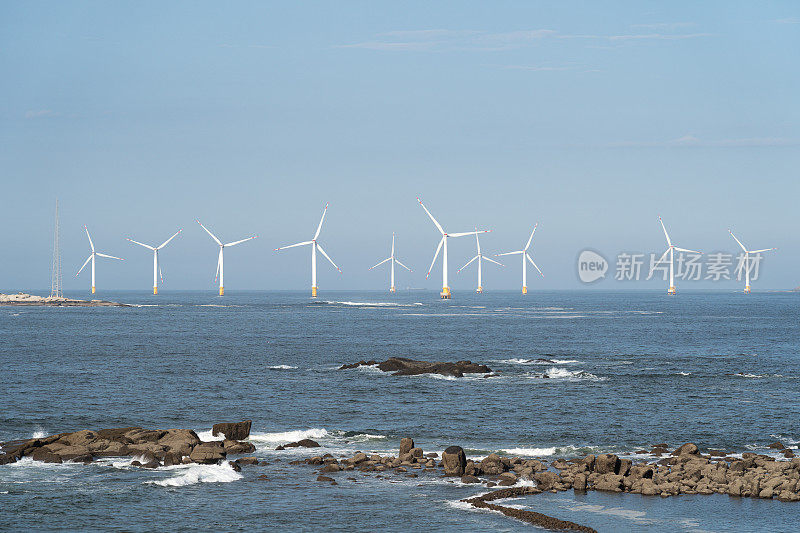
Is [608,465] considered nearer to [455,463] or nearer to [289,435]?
[455,463]

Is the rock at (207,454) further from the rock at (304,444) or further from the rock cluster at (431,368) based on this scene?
the rock cluster at (431,368)

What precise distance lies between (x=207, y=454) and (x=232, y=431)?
566 centimetres

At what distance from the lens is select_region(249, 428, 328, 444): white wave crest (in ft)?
162

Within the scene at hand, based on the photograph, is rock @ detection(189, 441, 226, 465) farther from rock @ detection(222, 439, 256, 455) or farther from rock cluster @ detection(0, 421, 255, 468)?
rock @ detection(222, 439, 256, 455)

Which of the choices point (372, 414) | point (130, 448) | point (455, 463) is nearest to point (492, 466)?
point (455, 463)

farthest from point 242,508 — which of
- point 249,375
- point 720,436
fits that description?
point 249,375

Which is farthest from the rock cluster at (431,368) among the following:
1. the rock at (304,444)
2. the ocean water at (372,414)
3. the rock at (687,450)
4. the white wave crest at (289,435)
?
the rock at (687,450)

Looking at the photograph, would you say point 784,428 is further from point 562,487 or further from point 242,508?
point 242,508

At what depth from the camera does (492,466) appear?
1588 inches

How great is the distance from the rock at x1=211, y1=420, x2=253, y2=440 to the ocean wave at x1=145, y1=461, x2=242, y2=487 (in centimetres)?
633

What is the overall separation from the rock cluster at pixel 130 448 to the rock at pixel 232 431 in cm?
91

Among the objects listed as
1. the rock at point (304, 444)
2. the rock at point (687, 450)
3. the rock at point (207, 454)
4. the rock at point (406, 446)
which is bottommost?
the rock at point (304, 444)

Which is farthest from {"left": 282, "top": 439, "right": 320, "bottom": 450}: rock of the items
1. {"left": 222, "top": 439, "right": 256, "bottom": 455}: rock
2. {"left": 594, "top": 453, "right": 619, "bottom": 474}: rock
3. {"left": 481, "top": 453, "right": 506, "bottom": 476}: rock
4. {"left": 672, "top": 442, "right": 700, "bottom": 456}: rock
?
{"left": 672, "top": 442, "right": 700, "bottom": 456}: rock

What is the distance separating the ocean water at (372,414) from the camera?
34094 millimetres
